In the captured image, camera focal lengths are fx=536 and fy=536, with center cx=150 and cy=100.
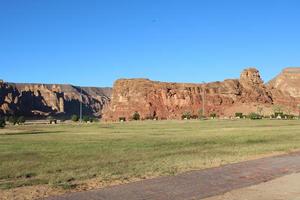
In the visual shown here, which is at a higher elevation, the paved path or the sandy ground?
the paved path

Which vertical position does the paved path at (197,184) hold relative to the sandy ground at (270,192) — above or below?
above

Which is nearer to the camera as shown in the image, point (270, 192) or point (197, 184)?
point (270, 192)

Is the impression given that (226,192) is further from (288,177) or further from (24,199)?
(24,199)

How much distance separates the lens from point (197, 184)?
44.4ft

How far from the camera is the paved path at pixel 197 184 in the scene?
11656mm

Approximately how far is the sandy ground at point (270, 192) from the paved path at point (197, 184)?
0.35 meters

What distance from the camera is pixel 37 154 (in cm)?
2438

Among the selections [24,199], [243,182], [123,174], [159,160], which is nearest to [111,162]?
[159,160]

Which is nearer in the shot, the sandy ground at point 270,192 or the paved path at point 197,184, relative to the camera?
the paved path at point 197,184

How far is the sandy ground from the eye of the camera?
11.8 metres

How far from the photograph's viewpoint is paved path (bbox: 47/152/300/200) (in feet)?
38.2

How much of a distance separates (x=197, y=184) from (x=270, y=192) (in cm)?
190

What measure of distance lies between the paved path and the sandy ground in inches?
13.8

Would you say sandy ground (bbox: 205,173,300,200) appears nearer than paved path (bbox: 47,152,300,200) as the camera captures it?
No
